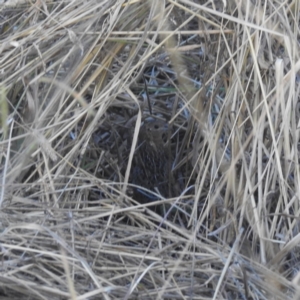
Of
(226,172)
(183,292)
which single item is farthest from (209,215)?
(183,292)

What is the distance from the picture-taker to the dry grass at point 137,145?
108cm

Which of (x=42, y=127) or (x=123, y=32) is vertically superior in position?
(x=123, y=32)

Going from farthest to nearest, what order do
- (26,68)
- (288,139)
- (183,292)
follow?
(26,68) → (288,139) → (183,292)

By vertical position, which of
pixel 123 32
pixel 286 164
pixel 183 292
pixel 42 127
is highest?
pixel 123 32

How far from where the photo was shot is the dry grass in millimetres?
1075

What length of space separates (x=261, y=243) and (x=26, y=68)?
549 millimetres

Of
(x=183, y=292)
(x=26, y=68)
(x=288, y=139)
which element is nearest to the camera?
(x=183, y=292)

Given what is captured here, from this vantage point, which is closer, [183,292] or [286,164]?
[183,292]

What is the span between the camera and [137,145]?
1420mm

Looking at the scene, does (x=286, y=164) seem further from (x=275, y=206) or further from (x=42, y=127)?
(x=42, y=127)

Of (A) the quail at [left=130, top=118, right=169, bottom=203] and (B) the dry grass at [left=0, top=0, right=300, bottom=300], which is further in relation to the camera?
(A) the quail at [left=130, top=118, right=169, bottom=203]

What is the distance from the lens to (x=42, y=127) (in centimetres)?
129

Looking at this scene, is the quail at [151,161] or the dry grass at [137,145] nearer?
the dry grass at [137,145]

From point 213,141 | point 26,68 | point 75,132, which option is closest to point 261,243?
point 213,141
